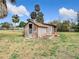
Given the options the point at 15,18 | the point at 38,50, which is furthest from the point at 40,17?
the point at 38,50

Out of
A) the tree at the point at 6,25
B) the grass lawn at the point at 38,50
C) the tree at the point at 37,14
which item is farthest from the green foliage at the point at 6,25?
the grass lawn at the point at 38,50

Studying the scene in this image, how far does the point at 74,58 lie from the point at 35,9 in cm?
6818

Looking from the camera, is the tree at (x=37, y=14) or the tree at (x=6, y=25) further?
the tree at (x=6, y=25)

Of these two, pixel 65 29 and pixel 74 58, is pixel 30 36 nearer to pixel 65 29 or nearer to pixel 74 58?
pixel 74 58

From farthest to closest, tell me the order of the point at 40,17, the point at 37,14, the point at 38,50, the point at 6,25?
the point at 6,25
the point at 40,17
the point at 37,14
the point at 38,50

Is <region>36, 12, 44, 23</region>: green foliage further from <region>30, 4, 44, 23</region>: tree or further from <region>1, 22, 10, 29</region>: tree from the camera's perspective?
<region>1, 22, 10, 29</region>: tree

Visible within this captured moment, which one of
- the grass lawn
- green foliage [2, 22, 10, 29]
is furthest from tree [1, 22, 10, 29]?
the grass lawn

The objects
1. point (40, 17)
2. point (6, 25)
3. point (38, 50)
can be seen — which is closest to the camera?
point (38, 50)

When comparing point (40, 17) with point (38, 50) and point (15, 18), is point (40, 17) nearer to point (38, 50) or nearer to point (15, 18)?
point (15, 18)

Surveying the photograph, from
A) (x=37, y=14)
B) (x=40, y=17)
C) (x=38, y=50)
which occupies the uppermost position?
(x=37, y=14)

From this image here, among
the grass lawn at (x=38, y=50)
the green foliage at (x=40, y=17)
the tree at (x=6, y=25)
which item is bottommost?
the grass lawn at (x=38, y=50)

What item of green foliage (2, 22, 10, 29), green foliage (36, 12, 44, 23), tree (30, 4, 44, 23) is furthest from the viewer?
green foliage (2, 22, 10, 29)

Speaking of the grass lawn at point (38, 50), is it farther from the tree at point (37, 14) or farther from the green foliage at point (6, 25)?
the green foliage at point (6, 25)

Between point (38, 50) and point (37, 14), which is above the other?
point (37, 14)
